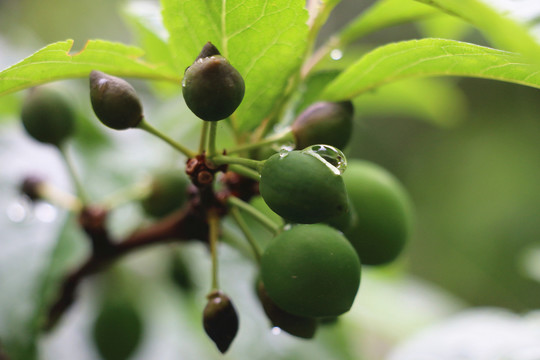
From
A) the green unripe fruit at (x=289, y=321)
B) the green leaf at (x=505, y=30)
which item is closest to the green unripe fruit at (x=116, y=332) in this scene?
the green unripe fruit at (x=289, y=321)

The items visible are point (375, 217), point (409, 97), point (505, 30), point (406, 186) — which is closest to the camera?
point (505, 30)

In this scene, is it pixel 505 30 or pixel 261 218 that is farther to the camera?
pixel 261 218

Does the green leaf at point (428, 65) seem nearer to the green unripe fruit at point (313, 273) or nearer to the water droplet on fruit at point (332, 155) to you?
the water droplet on fruit at point (332, 155)

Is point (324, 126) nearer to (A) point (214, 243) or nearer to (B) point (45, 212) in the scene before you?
(A) point (214, 243)

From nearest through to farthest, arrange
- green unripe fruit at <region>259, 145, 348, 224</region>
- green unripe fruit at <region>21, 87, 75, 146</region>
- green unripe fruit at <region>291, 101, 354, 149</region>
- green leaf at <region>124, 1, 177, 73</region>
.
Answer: green unripe fruit at <region>259, 145, 348, 224</region>
green unripe fruit at <region>291, 101, 354, 149</region>
green unripe fruit at <region>21, 87, 75, 146</region>
green leaf at <region>124, 1, 177, 73</region>

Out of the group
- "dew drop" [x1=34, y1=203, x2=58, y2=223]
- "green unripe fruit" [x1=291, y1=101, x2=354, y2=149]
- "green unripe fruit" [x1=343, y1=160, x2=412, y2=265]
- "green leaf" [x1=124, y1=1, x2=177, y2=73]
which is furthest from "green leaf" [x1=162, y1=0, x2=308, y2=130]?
"dew drop" [x1=34, y1=203, x2=58, y2=223]

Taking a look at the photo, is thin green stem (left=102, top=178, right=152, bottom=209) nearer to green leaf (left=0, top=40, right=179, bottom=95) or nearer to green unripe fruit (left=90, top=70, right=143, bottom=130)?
green leaf (left=0, top=40, right=179, bottom=95)

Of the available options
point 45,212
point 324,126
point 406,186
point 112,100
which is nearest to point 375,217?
point 324,126
